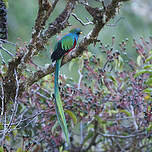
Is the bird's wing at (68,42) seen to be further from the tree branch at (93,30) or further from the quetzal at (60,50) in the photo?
the tree branch at (93,30)

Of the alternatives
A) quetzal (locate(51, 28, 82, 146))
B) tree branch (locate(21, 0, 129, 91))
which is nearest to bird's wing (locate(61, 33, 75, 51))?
quetzal (locate(51, 28, 82, 146))

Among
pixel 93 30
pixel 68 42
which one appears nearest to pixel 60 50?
pixel 68 42

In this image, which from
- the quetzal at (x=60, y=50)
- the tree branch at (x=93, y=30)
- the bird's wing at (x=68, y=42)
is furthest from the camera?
the bird's wing at (x=68, y=42)

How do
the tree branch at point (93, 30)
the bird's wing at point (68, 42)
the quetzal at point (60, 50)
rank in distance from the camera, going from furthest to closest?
the bird's wing at point (68, 42) < the quetzal at point (60, 50) < the tree branch at point (93, 30)

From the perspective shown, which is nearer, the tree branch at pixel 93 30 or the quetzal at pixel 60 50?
the tree branch at pixel 93 30

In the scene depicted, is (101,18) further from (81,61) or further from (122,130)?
(122,130)

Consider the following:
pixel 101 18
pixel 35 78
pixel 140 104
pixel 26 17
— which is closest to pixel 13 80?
pixel 35 78

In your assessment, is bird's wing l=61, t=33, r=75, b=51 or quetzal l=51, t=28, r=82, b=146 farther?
bird's wing l=61, t=33, r=75, b=51

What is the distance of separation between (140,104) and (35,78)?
97 cm

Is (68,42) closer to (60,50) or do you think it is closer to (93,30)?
(60,50)

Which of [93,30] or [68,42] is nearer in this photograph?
[93,30]

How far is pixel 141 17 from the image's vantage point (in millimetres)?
5840

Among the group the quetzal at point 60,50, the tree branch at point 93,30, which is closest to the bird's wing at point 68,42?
the quetzal at point 60,50

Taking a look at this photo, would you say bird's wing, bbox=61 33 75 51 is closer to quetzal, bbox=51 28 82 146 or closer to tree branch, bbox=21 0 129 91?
quetzal, bbox=51 28 82 146
